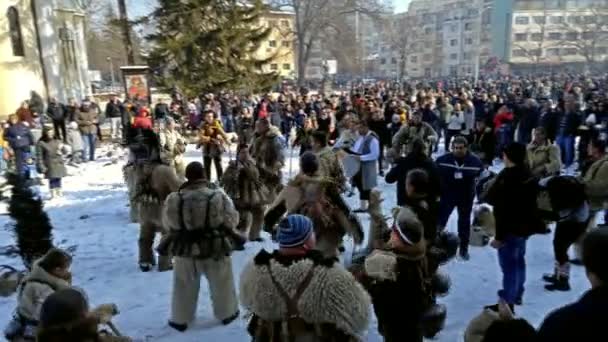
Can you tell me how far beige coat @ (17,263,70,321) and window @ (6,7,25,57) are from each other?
2548 cm

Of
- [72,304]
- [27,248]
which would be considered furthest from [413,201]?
[27,248]

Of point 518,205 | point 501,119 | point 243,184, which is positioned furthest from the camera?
point 501,119

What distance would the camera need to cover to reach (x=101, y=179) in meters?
13.9

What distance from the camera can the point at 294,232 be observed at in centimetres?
308

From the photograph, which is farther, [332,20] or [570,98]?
[332,20]

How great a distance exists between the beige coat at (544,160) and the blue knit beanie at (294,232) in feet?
16.3

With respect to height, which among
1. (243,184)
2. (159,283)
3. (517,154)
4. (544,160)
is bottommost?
(159,283)

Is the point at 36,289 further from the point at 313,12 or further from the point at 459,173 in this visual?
the point at 313,12

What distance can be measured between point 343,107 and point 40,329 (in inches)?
593

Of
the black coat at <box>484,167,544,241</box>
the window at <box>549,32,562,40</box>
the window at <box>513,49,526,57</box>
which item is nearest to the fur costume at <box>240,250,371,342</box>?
the black coat at <box>484,167,544,241</box>

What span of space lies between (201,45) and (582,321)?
23.7 metres

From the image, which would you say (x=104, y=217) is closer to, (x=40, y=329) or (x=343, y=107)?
(x=40, y=329)

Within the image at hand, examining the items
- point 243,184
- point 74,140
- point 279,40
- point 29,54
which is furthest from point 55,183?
point 279,40

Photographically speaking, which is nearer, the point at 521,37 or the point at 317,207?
the point at 317,207
